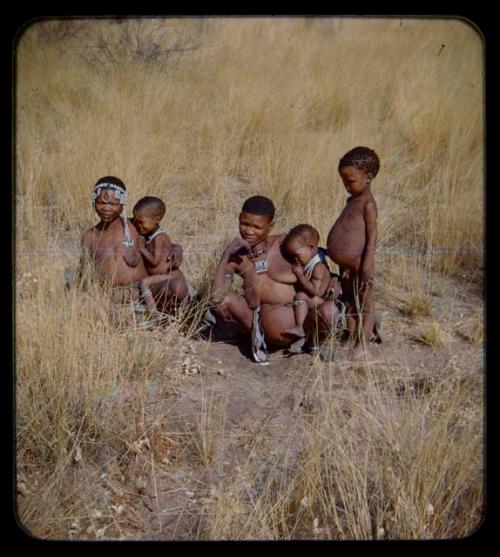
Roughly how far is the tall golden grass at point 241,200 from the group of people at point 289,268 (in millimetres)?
224

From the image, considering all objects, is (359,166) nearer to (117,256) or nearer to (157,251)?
(157,251)

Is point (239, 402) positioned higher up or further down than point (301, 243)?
further down

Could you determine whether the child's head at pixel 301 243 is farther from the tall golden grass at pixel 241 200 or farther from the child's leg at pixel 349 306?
the tall golden grass at pixel 241 200

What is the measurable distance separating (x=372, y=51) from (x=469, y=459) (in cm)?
212

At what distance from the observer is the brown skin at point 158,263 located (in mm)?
3035

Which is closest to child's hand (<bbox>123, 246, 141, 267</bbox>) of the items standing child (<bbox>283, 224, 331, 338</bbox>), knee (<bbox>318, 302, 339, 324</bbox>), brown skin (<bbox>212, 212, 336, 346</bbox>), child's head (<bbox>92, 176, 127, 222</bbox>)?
child's head (<bbox>92, 176, 127, 222</bbox>)

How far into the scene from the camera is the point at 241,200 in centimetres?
398

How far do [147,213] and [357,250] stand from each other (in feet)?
2.86

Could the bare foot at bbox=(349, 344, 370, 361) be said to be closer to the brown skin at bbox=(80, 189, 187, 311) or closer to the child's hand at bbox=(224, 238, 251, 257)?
the child's hand at bbox=(224, 238, 251, 257)

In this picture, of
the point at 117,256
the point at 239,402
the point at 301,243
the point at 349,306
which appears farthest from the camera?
the point at 117,256

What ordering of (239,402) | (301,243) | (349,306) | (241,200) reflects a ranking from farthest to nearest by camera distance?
1. (241,200)
2. (349,306)
3. (301,243)
4. (239,402)

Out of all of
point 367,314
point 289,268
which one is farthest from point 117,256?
point 367,314

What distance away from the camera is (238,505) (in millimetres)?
Answer: 2191

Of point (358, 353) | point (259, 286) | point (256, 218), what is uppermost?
point (256, 218)
